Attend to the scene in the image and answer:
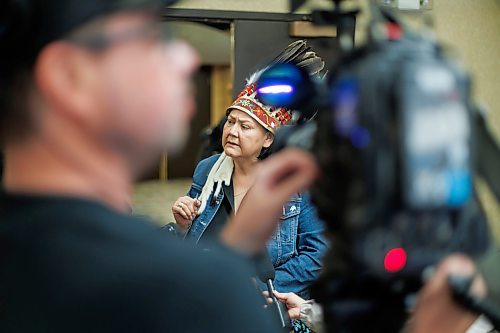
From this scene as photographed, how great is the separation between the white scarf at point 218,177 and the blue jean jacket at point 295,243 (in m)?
0.06

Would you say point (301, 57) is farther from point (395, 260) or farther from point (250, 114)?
point (395, 260)

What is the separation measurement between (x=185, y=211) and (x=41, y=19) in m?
1.50

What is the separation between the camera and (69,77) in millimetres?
646

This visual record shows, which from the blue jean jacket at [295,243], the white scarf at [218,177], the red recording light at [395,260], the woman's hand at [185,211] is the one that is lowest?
the blue jean jacket at [295,243]

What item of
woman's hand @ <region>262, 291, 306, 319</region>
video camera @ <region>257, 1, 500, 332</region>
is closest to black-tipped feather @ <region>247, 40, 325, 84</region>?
woman's hand @ <region>262, 291, 306, 319</region>

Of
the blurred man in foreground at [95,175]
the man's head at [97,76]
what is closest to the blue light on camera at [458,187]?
the blurred man in foreground at [95,175]

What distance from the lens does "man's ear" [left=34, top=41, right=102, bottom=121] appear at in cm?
64

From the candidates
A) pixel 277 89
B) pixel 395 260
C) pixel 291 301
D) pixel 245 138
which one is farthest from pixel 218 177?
pixel 395 260

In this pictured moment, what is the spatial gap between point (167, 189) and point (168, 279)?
29.1ft

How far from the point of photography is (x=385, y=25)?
2.21 feet

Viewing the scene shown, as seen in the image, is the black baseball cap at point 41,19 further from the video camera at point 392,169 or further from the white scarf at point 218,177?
the white scarf at point 218,177

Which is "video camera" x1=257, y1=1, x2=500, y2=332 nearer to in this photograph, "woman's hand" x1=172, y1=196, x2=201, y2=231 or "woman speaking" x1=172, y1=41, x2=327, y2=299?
"woman speaking" x1=172, y1=41, x2=327, y2=299

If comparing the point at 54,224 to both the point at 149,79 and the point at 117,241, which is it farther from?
the point at 149,79

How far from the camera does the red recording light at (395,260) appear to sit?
1.96 feet
